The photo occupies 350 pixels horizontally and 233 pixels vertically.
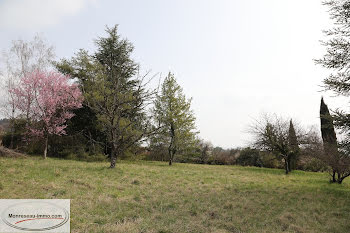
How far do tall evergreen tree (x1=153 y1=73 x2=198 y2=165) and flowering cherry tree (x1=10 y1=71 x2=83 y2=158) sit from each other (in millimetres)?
7614

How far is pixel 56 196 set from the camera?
588cm

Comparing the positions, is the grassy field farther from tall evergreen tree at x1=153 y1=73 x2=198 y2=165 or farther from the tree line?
tall evergreen tree at x1=153 y1=73 x2=198 y2=165

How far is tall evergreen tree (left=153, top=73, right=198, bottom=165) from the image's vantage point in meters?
20.6

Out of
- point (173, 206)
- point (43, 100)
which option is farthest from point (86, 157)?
point (173, 206)

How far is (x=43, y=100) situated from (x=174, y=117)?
1069cm

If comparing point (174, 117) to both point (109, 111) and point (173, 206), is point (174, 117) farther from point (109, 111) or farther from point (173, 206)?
point (173, 206)

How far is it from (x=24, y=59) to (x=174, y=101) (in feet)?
42.8

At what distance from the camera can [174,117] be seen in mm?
20500

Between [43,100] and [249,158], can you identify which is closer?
[43,100]

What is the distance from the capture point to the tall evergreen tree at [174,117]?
20.6 m

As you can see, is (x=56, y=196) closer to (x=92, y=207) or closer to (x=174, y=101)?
(x=92, y=207)

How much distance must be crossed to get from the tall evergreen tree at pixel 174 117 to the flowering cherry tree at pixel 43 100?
761 cm

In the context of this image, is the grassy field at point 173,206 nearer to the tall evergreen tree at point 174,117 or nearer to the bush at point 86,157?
the bush at point 86,157

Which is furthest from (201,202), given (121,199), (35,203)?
(35,203)
